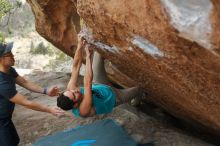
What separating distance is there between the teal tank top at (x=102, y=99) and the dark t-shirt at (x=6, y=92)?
0.85 metres

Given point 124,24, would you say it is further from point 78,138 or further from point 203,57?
point 78,138

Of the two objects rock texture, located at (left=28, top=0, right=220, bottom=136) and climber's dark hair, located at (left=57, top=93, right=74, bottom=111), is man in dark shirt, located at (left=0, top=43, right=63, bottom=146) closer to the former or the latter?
climber's dark hair, located at (left=57, top=93, right=74, bottom=111)

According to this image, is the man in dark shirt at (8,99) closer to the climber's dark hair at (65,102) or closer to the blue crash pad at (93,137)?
the climber's dark hair at (65,102)

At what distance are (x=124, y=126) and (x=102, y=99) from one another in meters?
1.22

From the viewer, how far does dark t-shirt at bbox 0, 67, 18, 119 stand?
4703 mm

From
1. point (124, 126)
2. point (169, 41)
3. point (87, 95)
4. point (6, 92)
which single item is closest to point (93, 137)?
point (124, 126)

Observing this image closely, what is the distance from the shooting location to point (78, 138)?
548cm

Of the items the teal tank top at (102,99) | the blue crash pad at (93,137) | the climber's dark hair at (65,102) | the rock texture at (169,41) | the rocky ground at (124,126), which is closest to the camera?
the rock texture at (169,41)

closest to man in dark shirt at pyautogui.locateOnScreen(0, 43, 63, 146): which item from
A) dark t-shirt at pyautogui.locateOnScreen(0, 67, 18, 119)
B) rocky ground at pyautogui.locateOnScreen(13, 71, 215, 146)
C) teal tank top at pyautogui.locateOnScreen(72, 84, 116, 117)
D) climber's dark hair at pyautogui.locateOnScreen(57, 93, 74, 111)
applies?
dark t-shirt at pyautogui.locateOnScreen(0, 67, 18, 119)

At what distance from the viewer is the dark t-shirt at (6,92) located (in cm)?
470

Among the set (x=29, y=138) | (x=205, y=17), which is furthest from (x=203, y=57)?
(x=29, y=138)

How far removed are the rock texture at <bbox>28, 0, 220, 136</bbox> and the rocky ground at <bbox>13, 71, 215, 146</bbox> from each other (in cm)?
72

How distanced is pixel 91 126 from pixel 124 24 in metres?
2.51

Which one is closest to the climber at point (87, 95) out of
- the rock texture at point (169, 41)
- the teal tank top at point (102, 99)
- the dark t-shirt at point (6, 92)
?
the teal tank top at point (102, 99)
